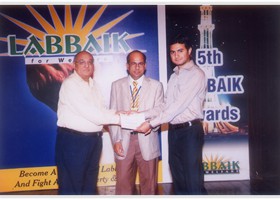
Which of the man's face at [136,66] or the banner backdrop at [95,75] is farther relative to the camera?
the banner backdrop at [95,75]

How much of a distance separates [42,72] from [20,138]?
3.33ft

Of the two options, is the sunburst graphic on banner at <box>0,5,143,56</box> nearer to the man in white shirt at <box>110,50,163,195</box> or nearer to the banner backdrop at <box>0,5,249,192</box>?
the banner backdrop at <box>0,5,249,192</box>

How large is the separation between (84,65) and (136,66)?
0.68 m

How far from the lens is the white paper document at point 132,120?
13.3 feet

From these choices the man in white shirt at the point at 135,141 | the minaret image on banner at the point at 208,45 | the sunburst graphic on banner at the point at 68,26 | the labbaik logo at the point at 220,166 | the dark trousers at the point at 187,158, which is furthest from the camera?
the labbaik logo at the point at 220,166

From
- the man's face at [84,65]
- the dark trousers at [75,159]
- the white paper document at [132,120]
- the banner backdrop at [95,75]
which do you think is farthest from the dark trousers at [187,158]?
the man's face at [84,65]

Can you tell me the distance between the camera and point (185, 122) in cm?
374

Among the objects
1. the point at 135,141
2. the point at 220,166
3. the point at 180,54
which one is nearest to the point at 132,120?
the point at 135,141

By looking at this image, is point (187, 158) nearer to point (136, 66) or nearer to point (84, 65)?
point (136, 66)

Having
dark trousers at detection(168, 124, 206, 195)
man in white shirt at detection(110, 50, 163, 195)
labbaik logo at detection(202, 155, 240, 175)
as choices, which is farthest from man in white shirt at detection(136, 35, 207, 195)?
labbaik logo at detection(202, 155, 240, 175)

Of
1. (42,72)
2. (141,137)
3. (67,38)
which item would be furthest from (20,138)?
(141,137)

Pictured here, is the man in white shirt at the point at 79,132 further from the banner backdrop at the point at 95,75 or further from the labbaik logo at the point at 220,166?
the labbaik logo at the point at 220,166

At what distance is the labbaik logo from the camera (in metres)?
4.89

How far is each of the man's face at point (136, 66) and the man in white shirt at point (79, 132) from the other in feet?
1.75
